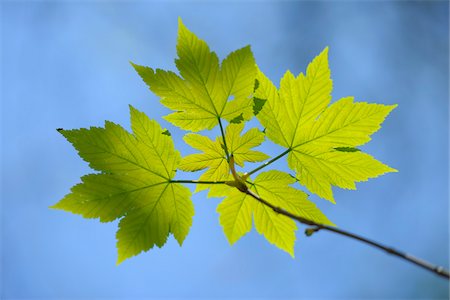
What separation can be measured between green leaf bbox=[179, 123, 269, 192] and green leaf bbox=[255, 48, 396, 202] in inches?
4.2

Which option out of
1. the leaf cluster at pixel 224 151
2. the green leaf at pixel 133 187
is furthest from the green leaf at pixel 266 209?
the green leaf at pixel 133 187

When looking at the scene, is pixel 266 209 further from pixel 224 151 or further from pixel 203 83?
pixel 203 83

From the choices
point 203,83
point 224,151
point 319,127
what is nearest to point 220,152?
point 224,151

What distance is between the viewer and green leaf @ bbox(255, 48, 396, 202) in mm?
1968

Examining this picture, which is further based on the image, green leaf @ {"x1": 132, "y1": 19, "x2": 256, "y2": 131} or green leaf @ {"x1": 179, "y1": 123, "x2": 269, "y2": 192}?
green leaf @ {"x1": 179, "y1": 123, "x2": 269, "y2": 192}

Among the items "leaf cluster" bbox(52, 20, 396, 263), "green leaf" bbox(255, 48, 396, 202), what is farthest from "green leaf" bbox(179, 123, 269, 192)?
"green leaf" bbox(255, 48, 396, 202)

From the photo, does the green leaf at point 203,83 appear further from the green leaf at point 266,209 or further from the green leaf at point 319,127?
the green leaf at point 266,209

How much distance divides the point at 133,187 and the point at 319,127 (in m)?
0.98

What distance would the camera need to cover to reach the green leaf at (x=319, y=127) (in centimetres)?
197

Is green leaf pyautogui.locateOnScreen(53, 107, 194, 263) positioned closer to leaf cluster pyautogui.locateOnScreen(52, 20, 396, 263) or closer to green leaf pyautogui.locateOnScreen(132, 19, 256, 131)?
leaf cluster pyautogui.locateOnScreen(52, 20, 396, 263)

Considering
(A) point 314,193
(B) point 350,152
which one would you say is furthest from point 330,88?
(A) point 314,193

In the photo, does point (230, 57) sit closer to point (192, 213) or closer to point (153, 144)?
point (153, 144)

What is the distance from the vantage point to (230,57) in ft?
6.07

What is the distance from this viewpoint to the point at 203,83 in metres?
1.92
